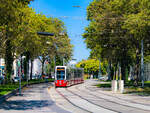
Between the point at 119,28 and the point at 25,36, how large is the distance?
13.2 metres

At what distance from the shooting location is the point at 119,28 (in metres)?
36.7

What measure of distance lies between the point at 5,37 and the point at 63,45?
34.1 meters

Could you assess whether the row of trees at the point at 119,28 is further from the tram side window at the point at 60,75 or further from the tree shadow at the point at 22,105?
the tree shadow at the point at 22,105

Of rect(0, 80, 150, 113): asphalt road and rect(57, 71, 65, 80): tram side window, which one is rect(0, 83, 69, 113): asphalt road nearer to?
rect(0, 80, 150, 113): asphalt road

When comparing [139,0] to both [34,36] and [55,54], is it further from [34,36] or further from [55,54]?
[55,54]

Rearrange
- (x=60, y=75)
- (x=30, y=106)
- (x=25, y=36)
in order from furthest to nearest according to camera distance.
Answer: (x=60, y=75), (x=25, y=36), (x=30, y=106)

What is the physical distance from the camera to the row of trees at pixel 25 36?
19.2m

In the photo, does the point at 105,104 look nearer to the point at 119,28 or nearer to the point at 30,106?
the point at 30,106

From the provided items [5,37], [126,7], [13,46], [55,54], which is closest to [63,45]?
[55,54]

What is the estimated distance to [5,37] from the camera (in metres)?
40.2

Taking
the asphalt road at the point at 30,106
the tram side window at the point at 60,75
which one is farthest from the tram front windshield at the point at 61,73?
the asphalt road at the point at 30,106

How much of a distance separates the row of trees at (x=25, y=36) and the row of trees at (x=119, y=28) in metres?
4.88

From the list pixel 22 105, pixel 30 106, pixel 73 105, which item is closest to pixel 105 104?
pixel 73 105

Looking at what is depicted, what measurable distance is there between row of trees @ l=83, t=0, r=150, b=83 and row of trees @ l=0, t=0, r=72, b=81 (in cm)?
488
